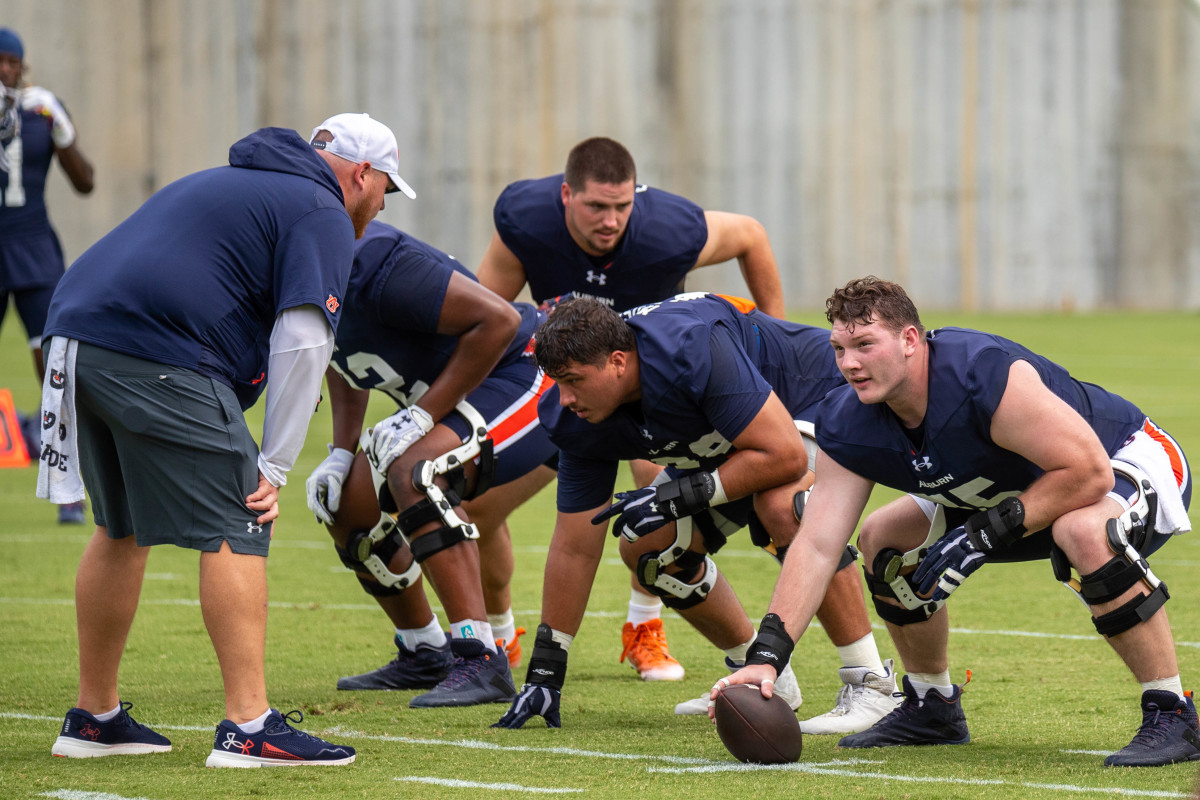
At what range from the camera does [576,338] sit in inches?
167

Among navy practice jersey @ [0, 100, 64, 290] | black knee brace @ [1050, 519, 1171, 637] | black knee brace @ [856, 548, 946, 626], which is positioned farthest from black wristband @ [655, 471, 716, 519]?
navy practice jersey @ [0, 100, 64, 290]

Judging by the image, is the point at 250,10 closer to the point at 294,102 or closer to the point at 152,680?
the point at 294,102

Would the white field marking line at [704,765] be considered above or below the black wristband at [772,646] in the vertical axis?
below

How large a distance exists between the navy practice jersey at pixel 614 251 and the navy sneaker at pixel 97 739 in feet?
8.71

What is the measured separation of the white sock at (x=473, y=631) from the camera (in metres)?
5.11

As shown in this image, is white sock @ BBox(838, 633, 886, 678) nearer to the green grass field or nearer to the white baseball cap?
the green grass field

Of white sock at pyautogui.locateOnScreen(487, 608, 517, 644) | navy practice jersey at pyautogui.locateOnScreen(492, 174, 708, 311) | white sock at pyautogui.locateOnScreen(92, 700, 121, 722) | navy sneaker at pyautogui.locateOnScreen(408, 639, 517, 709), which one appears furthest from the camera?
navy practice jersey at pyautogui.locateOnScreen(492, 174, 708, 311)

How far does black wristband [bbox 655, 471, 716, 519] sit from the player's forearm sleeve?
1.08 m

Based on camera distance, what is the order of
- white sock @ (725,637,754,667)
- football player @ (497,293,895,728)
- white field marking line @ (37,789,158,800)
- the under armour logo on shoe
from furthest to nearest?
1. white sock @ (725,637,754,667)
2. football player @ (497,293,895,728)
3. the under armour logo on shoe
4. white field marking line @ (37,789,158,800)

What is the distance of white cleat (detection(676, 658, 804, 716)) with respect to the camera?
471 cm

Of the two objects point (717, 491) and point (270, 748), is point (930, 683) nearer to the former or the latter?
point (717, 491)

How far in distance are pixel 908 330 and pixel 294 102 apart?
21.2m

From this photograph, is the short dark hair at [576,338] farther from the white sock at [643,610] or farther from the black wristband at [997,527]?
the white sock at [643,610]

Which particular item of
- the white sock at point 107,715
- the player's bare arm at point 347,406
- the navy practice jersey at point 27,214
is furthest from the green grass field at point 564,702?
the navy practice jersey at point 27,214
